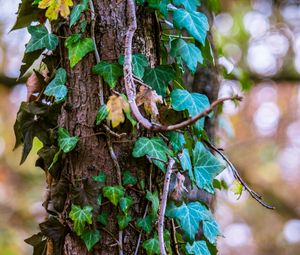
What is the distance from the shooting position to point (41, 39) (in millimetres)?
1043

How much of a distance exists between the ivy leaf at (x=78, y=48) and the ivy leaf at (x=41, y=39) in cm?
6

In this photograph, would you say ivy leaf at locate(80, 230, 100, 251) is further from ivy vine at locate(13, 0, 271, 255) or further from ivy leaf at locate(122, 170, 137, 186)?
ivy leaf at locate(122, 170, 137, 186)

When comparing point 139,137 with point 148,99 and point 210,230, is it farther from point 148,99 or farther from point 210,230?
point 210,230

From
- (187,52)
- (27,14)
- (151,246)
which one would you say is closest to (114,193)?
(151,246)

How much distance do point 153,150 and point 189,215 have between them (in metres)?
0.16

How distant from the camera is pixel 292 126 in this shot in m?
5.58

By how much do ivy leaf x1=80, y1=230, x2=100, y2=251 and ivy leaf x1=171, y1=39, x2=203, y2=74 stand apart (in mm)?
403

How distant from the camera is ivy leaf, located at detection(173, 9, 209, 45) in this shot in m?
1.00

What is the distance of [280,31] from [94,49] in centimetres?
393

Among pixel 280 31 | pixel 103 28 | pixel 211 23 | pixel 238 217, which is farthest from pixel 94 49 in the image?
pixel 238 217

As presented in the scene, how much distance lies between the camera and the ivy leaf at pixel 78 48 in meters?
0.99

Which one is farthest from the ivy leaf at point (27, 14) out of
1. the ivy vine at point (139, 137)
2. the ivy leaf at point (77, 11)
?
the ivy leaf at point (77, 11)

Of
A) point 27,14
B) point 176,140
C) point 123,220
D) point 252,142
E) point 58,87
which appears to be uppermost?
point 27,14

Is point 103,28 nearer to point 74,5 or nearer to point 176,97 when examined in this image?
point 74,5
